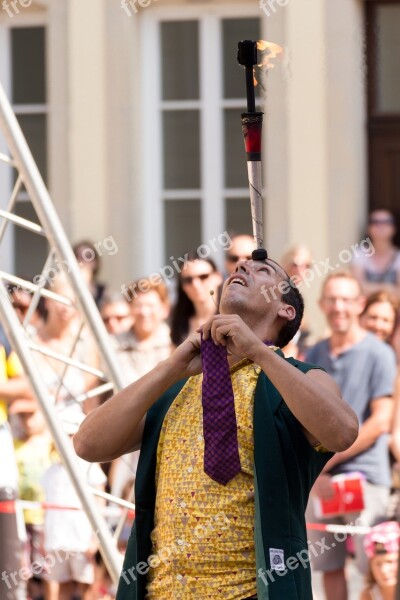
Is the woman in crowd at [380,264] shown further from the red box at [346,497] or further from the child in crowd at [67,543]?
the child in crowd at [67,543]

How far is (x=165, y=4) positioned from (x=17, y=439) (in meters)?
5.12

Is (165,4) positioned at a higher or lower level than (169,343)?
higher

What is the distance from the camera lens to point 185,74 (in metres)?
11.6

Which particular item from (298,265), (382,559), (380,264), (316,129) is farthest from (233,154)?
(382,559)

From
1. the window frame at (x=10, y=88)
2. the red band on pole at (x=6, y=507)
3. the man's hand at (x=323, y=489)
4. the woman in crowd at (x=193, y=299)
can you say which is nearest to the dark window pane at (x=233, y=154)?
the window frame at (x=10, y=88)

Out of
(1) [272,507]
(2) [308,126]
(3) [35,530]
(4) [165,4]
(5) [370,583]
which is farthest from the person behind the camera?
(4) [165,4]

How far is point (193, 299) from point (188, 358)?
3.89 metres

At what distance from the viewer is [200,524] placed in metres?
3.54

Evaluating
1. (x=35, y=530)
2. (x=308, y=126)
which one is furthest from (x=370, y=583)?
(x=308, y=126)

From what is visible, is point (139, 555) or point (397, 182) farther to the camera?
point (397, 182)

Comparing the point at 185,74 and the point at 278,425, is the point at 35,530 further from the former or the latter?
the point at 185,74

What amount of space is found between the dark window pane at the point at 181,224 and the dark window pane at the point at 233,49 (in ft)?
3.08

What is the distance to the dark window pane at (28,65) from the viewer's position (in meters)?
11.7

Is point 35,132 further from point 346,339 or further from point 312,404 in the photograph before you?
point 312,404
